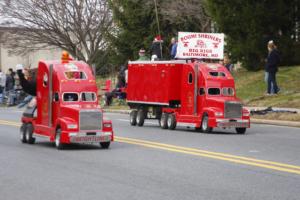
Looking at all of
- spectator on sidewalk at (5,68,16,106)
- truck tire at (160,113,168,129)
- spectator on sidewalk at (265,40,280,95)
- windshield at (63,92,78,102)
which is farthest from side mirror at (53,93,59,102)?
spectator on sidewalk at (5,68,16,106)

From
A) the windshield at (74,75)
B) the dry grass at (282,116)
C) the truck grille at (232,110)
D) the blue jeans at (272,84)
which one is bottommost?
the dry grass at (282,116)

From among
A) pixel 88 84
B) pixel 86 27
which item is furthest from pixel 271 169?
pixel 86 27

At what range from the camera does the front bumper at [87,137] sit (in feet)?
60.3

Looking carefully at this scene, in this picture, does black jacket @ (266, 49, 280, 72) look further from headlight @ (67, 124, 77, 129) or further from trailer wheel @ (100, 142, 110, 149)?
headlight @ (67, 124, 77, 129)

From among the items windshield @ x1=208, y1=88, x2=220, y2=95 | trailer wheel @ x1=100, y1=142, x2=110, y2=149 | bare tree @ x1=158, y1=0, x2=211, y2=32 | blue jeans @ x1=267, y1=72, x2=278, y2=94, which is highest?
bare tree @ x1=158, y1=0, x2=211, y2=32

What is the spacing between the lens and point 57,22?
54.7 m

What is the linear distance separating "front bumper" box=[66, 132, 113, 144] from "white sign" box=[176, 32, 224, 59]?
9954 mm

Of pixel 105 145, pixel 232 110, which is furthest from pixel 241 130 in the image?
pixel 105 145

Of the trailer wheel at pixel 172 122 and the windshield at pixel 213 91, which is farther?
the trailer wheel at pixel 172 122

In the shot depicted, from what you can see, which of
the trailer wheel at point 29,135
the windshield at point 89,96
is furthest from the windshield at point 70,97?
the trailer wheel at point 29,135

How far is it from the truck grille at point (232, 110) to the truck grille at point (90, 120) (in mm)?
6288

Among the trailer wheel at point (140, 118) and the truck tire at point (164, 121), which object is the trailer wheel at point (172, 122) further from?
the trailer wheel at point (140, 118)

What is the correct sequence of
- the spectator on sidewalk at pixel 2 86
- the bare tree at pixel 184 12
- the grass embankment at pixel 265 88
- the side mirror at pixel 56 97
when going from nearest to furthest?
the side mirror at pixel 56 97 < the grass embankment at pixel 265 88 < the bare tree at pixel 184 12 < the spectator on sidewalk at pixel 2 86

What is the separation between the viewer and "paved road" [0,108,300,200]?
12.3 metres
